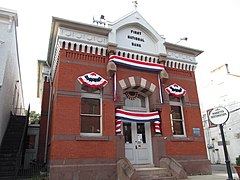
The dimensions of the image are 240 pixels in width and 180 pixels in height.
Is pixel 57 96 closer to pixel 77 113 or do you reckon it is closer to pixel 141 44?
pixel 77 113

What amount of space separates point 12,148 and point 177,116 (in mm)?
9816

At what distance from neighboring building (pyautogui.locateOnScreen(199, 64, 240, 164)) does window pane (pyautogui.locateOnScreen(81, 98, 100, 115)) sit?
20.8m

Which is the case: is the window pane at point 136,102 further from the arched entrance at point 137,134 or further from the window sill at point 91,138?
the window sill at point 91,138

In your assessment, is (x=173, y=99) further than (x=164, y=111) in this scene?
Yes

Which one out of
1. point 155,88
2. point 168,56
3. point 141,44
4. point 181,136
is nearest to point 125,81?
point 155,88

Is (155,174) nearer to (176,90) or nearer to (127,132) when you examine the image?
(127,132)

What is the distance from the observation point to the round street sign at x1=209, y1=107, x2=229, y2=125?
7332 mm

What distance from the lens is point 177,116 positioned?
12469 millimetres

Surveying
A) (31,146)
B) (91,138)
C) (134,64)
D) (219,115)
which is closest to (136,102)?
(134,64)

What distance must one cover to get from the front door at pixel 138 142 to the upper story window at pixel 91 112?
170 centimetres

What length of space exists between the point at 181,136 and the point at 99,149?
16.7 ft

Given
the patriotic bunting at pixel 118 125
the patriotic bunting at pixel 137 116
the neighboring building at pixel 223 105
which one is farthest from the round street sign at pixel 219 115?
the neighboring building at pixel 223 105

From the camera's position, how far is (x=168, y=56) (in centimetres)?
1291

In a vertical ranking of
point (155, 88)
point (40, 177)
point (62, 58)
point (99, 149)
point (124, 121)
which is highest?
point (62, 58)
